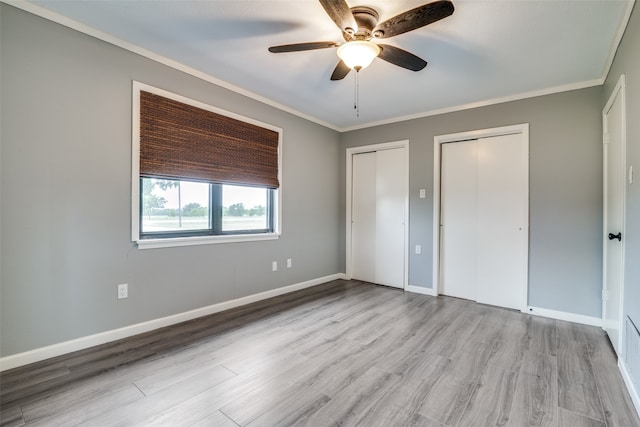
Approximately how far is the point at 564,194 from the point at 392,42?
2427mm

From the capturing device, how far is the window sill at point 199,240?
2.66 metres

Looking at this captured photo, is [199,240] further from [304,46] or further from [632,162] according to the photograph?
[632,162]

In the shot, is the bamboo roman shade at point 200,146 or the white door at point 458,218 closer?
the bamboo roman shade at point 200,146

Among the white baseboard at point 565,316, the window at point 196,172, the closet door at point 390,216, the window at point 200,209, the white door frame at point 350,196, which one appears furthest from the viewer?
the closet door at point 390,216

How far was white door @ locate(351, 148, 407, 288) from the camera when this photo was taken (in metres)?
4.36

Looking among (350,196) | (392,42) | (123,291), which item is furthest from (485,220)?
(123,291)

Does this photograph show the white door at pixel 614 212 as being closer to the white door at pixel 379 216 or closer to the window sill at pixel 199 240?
the white door at pixel 379 216

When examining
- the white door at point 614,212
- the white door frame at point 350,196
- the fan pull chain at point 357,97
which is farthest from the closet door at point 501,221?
the fan pull chain at point 357,97

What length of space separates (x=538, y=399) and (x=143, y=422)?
7.34 ft

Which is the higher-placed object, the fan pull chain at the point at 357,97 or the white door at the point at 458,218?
the fan pull chain at the point at 357,97

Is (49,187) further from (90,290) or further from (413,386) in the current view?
(413,386)

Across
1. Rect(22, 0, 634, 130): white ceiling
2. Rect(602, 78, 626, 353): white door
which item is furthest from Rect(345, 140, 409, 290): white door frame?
Rect(602, 78, 626, 353): white door

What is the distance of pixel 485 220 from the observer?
3.67 m

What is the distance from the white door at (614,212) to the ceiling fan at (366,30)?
166 centimetres
